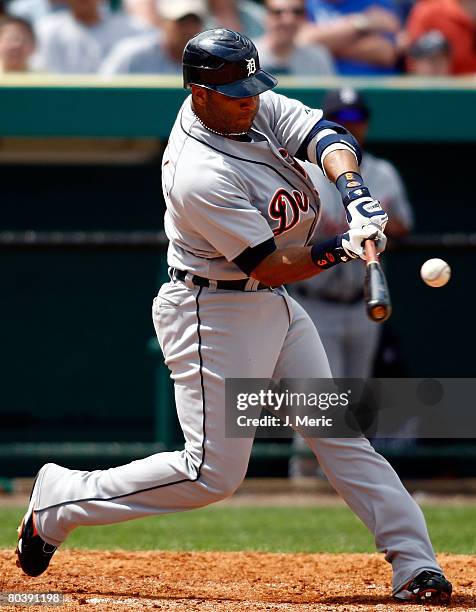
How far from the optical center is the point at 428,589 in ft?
12.1

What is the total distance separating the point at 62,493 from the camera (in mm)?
3842

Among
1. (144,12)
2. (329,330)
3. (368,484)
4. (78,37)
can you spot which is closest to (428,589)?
(368,484)

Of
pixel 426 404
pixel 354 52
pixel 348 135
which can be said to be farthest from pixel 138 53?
pixel 348 135

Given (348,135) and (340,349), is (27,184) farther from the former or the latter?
(348,135)

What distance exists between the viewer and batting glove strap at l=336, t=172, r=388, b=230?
3.46 m

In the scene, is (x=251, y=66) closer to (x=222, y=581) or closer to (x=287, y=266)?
(x=287, y=266)

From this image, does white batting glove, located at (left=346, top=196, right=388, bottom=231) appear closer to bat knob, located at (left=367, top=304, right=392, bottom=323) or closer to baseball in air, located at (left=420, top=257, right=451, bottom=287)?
baseball in air, located at (left=420, top=257, right=451, bottom=287)

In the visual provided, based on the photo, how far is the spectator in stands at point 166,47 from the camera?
7434mm

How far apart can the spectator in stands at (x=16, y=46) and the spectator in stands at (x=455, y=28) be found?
2.65 meters

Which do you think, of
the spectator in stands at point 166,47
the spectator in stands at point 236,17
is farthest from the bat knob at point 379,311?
the spectator in stands at point 236,17

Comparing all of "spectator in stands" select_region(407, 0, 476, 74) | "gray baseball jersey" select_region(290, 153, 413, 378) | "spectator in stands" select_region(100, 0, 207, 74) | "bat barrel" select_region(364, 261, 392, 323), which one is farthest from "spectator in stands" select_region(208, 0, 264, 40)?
"bat barrel" select_region(364, 261, 392, 323)

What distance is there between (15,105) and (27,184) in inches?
28.0

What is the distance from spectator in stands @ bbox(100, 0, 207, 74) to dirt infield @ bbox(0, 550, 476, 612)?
12.3 ft

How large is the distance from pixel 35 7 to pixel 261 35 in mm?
1678
